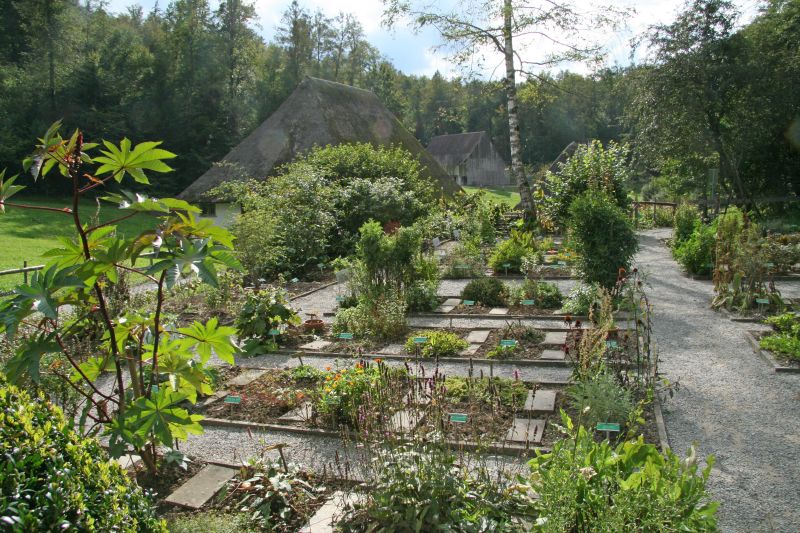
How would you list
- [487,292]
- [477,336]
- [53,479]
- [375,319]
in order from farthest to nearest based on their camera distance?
[487,292]
[375,319]
[477,336]
[53,479]

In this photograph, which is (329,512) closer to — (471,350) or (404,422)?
(404,422)

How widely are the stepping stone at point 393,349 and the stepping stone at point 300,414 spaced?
5.87 ft

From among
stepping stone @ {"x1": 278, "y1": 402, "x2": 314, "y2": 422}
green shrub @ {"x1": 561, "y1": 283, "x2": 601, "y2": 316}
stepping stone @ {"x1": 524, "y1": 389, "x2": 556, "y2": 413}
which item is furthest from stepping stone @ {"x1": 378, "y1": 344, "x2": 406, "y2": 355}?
green shrub @ {"x1": 561, "y1": 283, "x2": 601, "y2": 316}

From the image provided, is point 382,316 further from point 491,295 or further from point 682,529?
point 682,529

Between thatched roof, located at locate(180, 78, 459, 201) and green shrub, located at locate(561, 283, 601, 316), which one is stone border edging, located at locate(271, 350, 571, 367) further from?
thatched roof, located at locate(180, 78, 459, 201)

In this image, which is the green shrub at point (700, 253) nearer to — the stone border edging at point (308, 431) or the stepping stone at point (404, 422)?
the stone border edging at point (308, 431)

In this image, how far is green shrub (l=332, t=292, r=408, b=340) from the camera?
758 cm

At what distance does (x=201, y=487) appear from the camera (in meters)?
3.79

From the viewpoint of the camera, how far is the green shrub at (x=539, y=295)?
885cm

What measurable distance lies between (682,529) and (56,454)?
97.8 inches

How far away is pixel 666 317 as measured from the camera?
8.09 meters

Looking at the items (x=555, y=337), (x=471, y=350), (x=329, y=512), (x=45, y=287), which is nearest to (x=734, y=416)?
(x=555, y=337)

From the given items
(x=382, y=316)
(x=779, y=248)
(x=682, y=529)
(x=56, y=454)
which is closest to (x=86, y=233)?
(x=56, y=454)

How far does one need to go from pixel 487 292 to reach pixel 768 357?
12.9 feet
